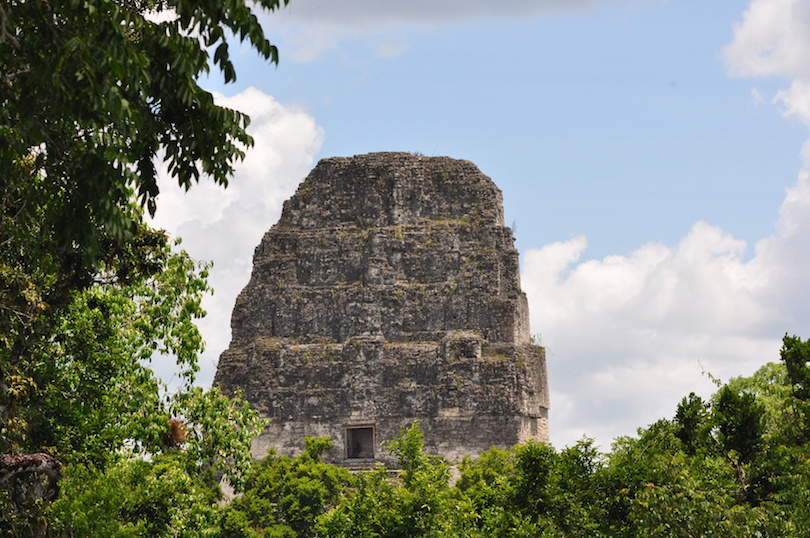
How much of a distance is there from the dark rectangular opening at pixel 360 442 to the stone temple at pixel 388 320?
0.15 feet

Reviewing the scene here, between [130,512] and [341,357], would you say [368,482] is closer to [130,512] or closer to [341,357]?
[130,512]

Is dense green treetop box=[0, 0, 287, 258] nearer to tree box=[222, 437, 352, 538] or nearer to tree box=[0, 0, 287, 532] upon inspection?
tree box=[0, 0, 287, 532]

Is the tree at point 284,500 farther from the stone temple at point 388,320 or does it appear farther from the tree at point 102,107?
the tree at point 102,107

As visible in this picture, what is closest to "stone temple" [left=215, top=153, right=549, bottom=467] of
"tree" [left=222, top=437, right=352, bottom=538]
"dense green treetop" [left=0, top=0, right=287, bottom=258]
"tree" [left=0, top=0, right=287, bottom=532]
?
"tree" [left=222, top=437, right=352, bottom=538]

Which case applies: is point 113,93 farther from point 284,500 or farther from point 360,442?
point 360,442

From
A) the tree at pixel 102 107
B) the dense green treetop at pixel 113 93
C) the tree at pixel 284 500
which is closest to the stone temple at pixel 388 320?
the tree at pixel 284 500

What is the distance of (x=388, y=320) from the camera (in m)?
45.2

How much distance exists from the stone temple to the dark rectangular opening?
46 mm

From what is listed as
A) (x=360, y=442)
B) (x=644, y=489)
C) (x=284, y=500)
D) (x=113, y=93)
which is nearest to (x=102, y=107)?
(x=113, y=93)

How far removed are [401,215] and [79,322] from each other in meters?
27.2

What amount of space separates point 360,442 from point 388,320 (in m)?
4.47

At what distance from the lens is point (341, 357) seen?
4441cm

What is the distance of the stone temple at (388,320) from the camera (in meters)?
43.2

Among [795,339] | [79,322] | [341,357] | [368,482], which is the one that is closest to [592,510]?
[368,482]
